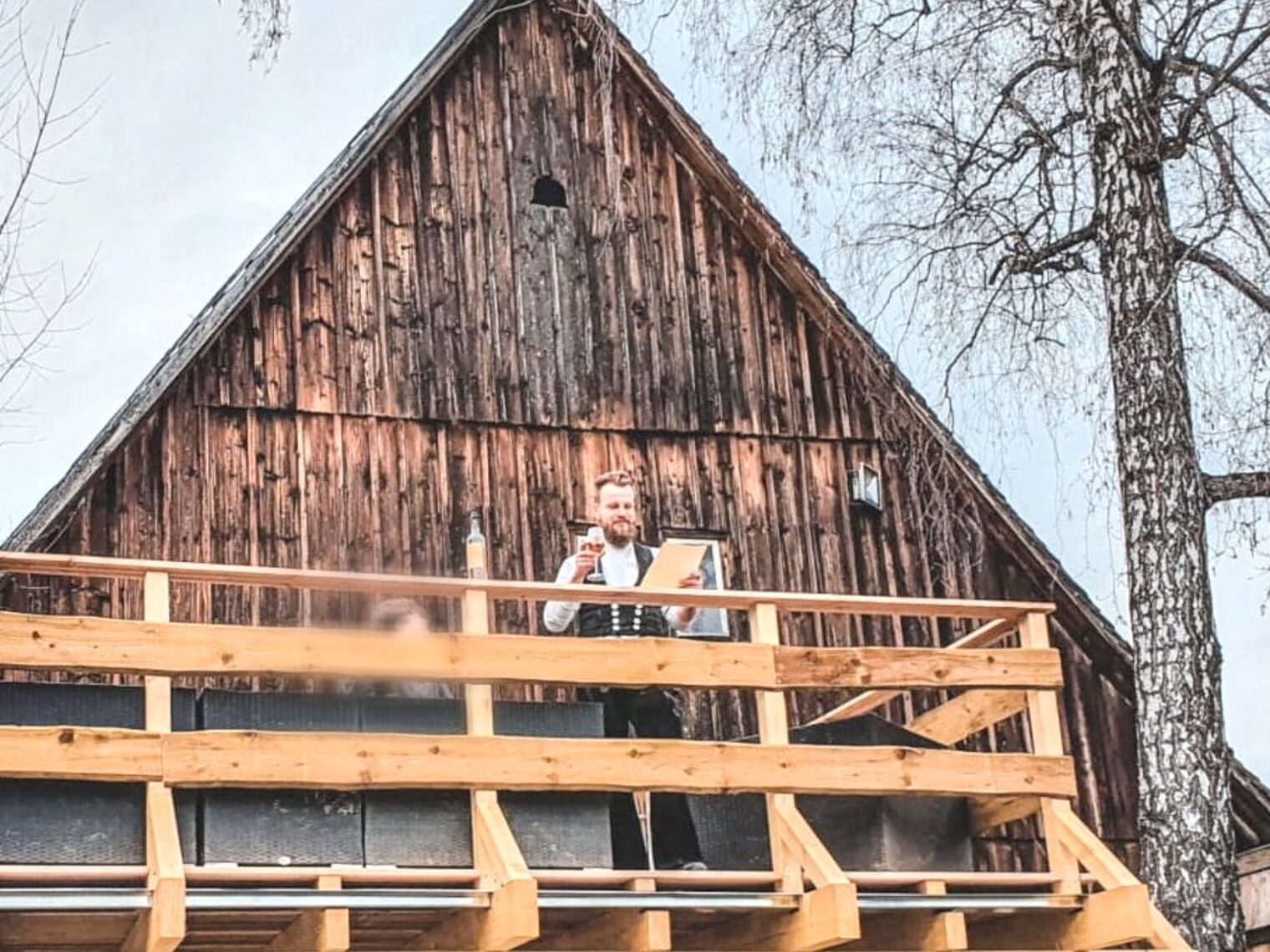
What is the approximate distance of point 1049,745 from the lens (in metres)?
10.4

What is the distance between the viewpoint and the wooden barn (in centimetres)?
1254

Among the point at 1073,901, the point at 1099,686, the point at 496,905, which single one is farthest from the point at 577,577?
the point at 1099,686

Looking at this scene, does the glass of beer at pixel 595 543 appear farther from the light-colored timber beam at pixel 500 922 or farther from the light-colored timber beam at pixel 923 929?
the light-colored timber beam at pixel 923 929

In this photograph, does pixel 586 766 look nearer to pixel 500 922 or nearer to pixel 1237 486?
pixel 500 922

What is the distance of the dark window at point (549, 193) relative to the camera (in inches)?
551

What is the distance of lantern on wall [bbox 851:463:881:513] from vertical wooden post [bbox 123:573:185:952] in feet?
20.1

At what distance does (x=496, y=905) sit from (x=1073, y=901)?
281 centimetres

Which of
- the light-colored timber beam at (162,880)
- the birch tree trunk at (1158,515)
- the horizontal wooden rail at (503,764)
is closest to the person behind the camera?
the light-colored timber beam at (162,880)

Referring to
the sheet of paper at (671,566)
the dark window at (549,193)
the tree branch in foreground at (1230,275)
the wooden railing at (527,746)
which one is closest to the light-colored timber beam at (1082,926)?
the wooden railing at (527,746)

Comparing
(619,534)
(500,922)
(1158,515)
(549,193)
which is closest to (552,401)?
(549,193)

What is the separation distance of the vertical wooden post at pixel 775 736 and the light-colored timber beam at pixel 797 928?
154 mm

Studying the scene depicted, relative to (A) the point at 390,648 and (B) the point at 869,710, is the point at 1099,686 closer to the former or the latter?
(B) the point at 869,710

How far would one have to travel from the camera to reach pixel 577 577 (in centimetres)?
997

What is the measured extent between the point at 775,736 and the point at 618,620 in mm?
945
